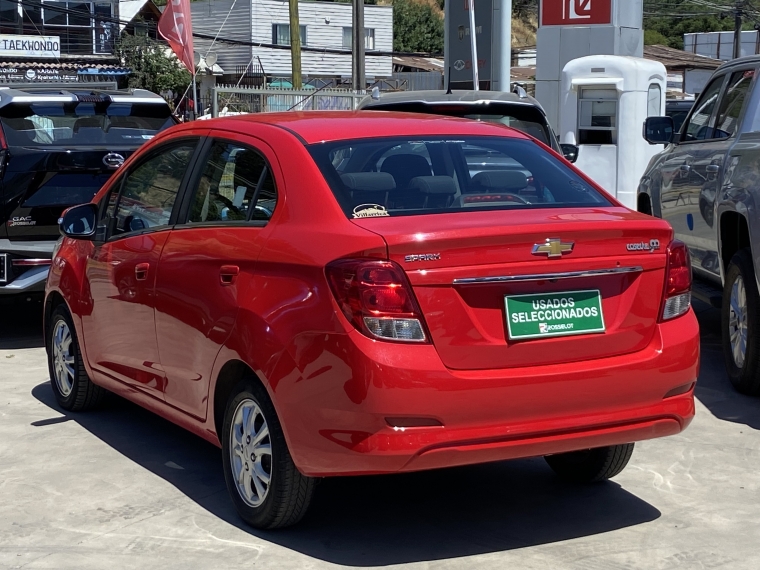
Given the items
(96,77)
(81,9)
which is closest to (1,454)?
(96,77)

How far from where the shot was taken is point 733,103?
8008mm

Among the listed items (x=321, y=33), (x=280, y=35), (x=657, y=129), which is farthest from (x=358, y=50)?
(x=321, y=33)

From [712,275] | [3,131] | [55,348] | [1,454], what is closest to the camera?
[1,454]

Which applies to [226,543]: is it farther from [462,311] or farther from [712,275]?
[712,275]

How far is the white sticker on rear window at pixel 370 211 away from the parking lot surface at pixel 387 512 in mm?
1313

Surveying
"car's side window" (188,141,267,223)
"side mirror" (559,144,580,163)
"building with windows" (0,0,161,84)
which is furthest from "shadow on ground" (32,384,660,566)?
"building with windows" (0,0,161,84)

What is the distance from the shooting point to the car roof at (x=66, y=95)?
9.18 metres

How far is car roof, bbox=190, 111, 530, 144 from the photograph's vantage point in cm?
510

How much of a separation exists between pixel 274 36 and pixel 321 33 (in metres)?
3.51

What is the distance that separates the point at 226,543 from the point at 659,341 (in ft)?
6.21

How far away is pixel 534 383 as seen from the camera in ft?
14.1

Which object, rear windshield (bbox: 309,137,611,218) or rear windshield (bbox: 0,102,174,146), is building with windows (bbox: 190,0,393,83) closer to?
rear windshield (bbox: 0,102,174,146)

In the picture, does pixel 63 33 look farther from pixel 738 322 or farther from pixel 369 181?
pixel 369 181

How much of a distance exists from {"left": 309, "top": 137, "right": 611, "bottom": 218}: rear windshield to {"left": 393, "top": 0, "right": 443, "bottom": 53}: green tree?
68.7 metres
